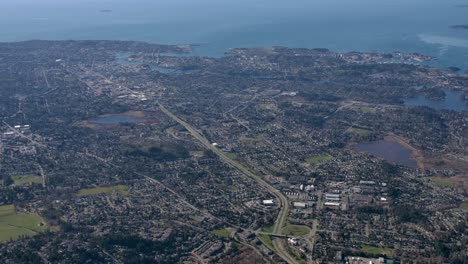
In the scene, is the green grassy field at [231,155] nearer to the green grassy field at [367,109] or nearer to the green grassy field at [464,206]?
the green grassy field at [464,206]

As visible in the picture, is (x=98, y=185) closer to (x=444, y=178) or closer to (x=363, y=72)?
(x=444, y=178)

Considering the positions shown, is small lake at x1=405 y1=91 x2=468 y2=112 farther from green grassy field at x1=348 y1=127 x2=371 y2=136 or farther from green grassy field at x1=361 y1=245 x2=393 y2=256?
green grassy field at x1=361 y1=245 x2=393 y2=256

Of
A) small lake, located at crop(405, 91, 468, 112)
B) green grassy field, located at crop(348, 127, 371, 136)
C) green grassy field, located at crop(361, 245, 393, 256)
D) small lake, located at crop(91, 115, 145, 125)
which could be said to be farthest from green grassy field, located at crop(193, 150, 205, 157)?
small lake, located at crop(405, 91, 468, 112)

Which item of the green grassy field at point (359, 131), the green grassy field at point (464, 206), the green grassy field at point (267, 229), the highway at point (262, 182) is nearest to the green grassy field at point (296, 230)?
the highway at point (262, 182)

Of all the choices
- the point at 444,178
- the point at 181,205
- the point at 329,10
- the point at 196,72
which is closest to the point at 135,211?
the point at 181,205

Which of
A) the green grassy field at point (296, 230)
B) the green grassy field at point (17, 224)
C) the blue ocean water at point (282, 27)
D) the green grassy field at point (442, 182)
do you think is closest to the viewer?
the green grassy field at point (296, 230)

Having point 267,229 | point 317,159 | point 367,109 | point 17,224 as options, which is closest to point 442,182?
point 317,159


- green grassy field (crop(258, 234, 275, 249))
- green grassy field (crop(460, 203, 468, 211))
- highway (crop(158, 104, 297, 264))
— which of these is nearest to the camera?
highway (crop(158, 104, 297, 264))
